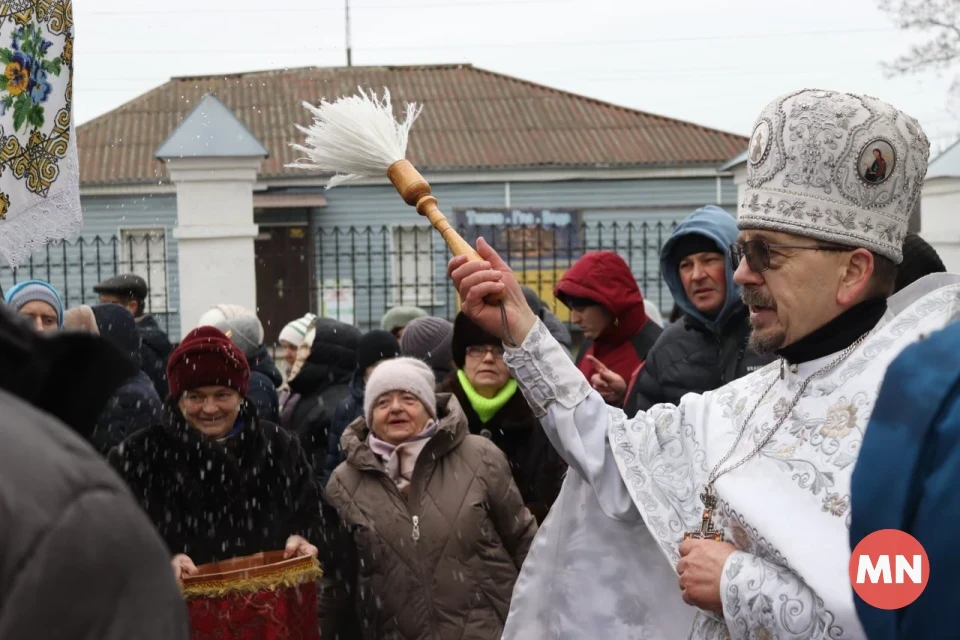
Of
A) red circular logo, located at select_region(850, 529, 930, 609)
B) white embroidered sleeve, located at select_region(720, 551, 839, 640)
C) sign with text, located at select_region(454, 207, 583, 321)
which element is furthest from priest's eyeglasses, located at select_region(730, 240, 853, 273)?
sign with text, located at select_region(454, 207, 583, 321)

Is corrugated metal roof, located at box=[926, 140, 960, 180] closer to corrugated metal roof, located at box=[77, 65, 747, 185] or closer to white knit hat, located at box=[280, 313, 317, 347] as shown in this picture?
white knit hat, located at box=[280, 313, 317, 347]

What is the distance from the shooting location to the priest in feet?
7.39

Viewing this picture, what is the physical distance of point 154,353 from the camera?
6688 mm

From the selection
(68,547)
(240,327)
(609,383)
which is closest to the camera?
(68,547)

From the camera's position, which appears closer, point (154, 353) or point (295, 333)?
point (154, 353)

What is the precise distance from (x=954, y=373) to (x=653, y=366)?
8.26ft

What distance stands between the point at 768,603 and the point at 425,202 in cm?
119

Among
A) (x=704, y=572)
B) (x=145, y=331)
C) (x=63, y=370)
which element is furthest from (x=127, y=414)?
(x=63, y=370)

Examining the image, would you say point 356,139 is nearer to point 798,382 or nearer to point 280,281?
Result: point 798,382

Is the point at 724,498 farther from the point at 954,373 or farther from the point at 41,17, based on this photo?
the point at 41,17

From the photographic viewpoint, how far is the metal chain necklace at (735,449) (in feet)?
7.96

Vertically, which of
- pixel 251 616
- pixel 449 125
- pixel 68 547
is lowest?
pixel 251 616

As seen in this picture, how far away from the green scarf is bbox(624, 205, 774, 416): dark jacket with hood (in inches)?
32.9

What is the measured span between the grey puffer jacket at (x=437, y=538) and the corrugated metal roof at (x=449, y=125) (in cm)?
1848
